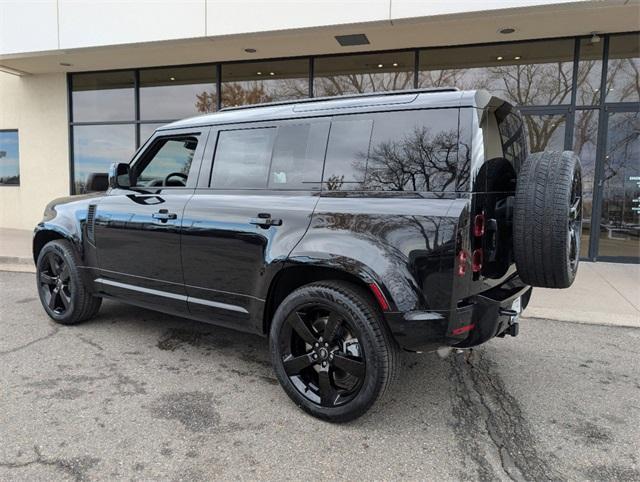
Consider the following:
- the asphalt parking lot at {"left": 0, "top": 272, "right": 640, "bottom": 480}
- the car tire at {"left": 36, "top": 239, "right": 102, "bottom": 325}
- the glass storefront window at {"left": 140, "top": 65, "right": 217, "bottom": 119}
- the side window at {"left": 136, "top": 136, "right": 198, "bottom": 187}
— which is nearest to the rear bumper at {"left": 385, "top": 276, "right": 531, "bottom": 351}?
the asphalt parking lot at {"left": 0, "top": 272, "right": 640, "bottom": 480}

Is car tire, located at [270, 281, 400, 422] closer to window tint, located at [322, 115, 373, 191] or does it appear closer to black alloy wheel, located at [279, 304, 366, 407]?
black alloy wheel, located at [279, 304, 366, 407]

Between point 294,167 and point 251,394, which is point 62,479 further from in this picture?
point 294,167

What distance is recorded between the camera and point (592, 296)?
6031 mm

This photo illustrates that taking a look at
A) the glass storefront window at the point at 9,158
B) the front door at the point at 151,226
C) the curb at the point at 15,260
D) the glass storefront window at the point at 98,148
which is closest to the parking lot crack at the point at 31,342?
the front door at the point at 151,226

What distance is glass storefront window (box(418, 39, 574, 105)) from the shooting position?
8.33 metres

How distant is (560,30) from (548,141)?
1.81 metres

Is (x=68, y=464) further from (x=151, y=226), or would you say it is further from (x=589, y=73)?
(x=589, y=73)

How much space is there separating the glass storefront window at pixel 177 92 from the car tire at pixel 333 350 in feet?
27.2

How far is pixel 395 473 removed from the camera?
2.49 meters

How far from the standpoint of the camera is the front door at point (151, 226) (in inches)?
150

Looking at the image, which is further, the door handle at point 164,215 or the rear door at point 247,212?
the door handle at point 164,215

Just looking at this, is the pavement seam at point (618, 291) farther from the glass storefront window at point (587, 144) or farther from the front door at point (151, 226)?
the front door at point (151, 226)

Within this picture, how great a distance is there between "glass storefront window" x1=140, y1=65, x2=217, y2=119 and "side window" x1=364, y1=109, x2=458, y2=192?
823 centimetres

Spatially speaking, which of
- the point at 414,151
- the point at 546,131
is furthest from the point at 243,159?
the point at 546,131
